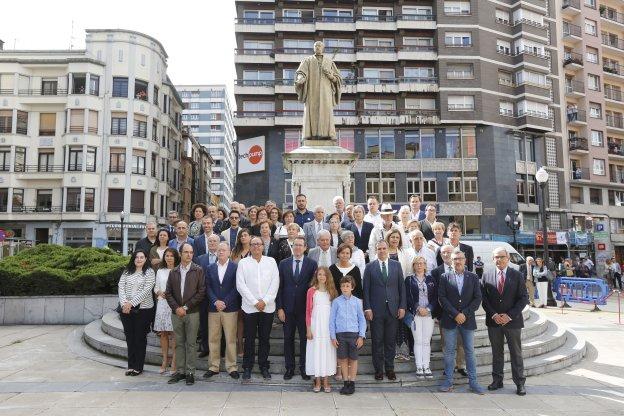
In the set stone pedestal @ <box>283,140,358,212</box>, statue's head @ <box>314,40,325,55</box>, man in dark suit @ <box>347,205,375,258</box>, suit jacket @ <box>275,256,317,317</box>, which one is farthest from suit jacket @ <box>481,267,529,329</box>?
statue's head @ <box>314,40,325,55</box>

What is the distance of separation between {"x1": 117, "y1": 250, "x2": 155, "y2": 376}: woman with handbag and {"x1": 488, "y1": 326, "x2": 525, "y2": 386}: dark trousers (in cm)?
555

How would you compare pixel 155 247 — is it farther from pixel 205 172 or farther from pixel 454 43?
pixel 205 172

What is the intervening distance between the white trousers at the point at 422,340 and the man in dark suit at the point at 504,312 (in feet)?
3.10

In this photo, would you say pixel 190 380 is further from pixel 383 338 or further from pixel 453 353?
pixel 453 353

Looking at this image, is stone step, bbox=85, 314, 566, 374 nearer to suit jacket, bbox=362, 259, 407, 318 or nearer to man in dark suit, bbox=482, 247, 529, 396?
man in dark suit, bbox=482, 247, 529, 396

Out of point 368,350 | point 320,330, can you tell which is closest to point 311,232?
point 368,350

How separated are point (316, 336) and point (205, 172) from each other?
2912 inches

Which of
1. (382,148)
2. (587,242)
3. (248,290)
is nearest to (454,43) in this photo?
(382,148)

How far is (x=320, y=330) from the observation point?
688 centimetres

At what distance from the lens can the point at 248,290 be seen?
716cm

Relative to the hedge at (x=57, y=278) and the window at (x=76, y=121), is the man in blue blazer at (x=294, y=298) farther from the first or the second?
the window at (x=76, y=121)

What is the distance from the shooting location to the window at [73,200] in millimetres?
40438

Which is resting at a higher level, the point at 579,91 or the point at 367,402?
the point at 579,91

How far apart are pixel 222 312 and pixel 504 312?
4.35 m
